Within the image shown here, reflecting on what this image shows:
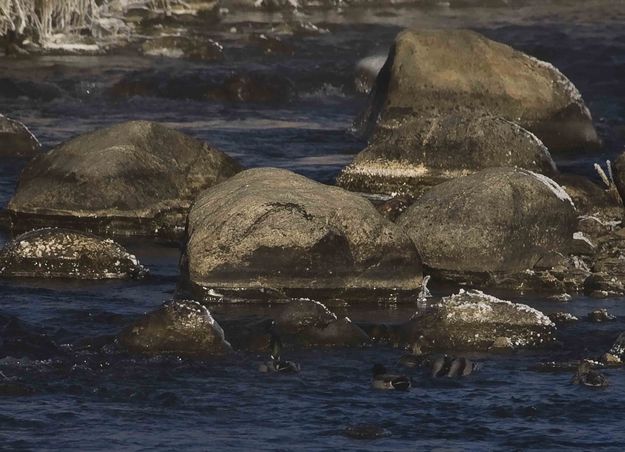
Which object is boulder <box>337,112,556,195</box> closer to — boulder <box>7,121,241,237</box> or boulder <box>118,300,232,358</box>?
boulder <box>7,121,241,237</box>

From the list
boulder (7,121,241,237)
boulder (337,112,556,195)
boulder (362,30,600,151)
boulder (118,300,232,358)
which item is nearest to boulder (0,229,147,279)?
boulder (7,121,241,237)

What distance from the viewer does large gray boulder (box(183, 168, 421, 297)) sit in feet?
43.1

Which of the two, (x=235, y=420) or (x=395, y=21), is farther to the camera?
(x=395, y=21)

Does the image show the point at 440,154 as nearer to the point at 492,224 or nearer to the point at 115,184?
the point at 492,224

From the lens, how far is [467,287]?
552 inches

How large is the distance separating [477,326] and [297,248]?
5.89ft

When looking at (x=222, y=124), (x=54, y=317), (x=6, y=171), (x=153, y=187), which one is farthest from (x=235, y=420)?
(x=222, y=124)

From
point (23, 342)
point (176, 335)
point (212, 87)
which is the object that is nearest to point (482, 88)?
point (212, 87)

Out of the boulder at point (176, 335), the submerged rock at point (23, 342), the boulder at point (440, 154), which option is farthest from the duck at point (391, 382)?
the boulder at point (440, 154)

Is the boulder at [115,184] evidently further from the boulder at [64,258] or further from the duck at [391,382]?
the duck at [391,382]

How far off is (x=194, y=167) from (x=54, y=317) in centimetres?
443

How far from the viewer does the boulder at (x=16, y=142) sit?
19469 mm

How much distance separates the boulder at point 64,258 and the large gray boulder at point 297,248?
93 centimetres

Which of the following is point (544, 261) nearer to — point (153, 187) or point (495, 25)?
point (153, 187)
